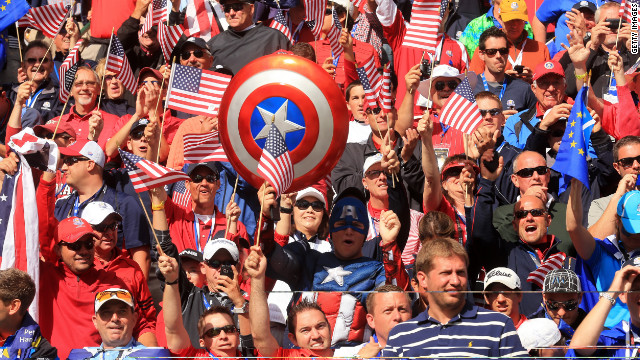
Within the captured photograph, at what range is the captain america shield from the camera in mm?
7973

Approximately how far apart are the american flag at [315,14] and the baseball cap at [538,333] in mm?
6592

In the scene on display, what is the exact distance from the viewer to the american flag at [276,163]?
7793 millimetres

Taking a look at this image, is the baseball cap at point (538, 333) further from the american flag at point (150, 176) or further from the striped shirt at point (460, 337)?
the american flag at point (150, 176)

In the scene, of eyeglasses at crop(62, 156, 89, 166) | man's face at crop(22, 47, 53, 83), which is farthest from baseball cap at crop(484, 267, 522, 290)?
man's face at crop(22, 47, 53, 83)

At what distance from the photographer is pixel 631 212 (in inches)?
328

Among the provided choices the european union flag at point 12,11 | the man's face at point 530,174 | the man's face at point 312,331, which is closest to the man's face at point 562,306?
the man's face at point 312,331

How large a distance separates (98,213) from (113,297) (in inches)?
52.3

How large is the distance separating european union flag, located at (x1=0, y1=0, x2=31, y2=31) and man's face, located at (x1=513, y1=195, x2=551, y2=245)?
5.96m

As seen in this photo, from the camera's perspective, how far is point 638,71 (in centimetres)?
1137

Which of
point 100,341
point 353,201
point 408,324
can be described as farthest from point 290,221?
point 408,324

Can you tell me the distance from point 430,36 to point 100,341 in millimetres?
4990

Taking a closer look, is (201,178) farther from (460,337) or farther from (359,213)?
(460,337)

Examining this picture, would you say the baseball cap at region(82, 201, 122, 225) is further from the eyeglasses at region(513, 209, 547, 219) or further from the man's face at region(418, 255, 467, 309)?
the man's face at region(418, 255, 467, 309)

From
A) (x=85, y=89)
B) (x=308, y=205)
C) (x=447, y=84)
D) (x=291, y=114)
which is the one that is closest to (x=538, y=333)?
(x=291, y=114)
